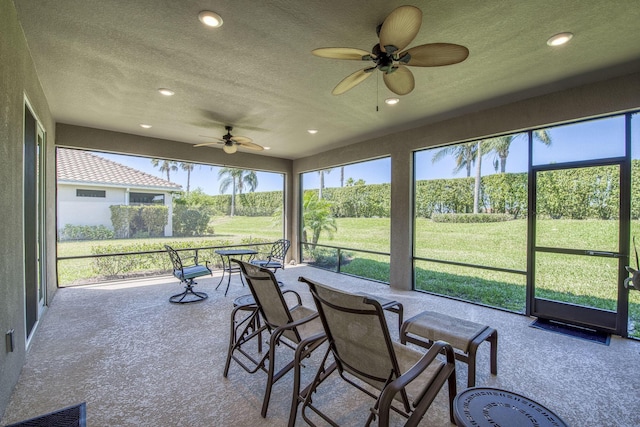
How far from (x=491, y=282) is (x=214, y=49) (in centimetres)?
472

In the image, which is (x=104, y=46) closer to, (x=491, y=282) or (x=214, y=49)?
(x=214, y=49)

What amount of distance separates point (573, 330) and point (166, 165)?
284 inches

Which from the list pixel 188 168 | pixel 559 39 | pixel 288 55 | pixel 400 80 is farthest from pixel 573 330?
pixel 188 168

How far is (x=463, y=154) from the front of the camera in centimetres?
466

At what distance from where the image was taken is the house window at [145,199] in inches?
232

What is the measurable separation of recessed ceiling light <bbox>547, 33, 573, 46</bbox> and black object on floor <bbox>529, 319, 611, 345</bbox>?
3.07 meters

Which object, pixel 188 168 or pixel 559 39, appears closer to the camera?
pixel 559 39

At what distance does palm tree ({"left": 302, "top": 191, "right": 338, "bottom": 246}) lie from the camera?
719cm

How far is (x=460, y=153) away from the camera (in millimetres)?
4691

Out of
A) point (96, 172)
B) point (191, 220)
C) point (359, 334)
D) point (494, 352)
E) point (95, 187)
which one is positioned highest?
point (96, 172)

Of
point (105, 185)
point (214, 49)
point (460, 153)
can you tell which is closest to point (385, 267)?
point (460, 153)

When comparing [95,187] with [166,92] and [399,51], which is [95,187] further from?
[399,51]

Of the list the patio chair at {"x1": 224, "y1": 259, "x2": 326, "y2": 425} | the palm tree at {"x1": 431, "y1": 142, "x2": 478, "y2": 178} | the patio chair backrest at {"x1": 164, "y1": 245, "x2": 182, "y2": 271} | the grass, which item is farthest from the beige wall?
the palm tree at {"x1": 431, "y1": 142, "x2": 478, "y2": 178}

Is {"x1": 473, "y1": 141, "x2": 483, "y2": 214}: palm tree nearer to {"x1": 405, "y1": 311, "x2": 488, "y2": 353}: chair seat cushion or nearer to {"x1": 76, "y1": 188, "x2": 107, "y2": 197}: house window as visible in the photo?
{"x1": 405, "y1": 311, "x2": 488, "y2": 353}: chair seat cushion
